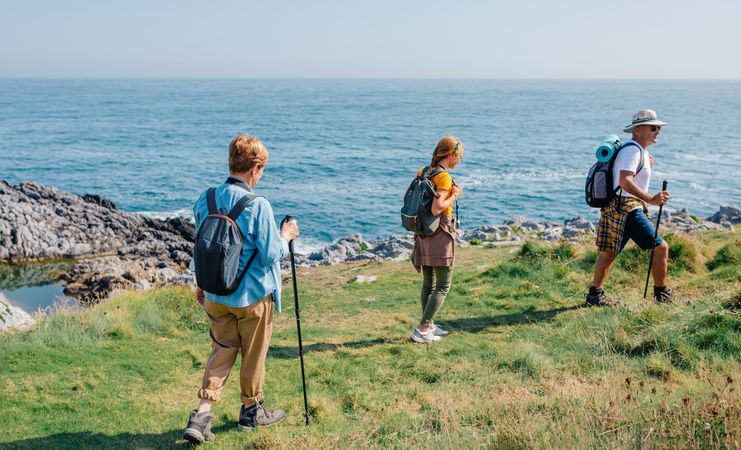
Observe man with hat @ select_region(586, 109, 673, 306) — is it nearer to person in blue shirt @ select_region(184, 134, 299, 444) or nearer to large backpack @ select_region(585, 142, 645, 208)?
large backpack @ select_region(585, 142, 645, 208)

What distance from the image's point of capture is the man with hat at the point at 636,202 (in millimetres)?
7246

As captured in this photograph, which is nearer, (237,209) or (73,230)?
(237,209)

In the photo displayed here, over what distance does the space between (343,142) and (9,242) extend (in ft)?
Result: 135

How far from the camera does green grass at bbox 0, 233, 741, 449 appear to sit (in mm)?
4441

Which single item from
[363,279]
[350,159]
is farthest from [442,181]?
[350,159]

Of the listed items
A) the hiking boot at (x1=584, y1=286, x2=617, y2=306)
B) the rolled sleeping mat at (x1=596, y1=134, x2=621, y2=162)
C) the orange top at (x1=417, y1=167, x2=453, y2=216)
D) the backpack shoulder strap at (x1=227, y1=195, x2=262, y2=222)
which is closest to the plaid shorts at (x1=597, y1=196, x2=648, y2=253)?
the rolled sleeping mat at (x1=596, y1=134, x2=621, y2=162)

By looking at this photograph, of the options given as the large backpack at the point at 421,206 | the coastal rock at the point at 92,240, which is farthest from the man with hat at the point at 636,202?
the coastal rock at the point at 92,240

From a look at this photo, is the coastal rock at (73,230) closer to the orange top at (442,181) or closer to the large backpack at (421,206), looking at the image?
the large backpack at (421,206)

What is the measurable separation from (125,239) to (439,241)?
860 inches

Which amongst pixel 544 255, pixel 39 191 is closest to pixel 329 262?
pixel 544 255

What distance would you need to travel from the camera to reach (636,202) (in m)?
7.50

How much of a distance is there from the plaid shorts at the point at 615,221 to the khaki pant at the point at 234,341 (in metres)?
4.96

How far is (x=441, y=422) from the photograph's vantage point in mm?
4719

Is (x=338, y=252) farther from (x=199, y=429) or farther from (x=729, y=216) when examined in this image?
(x=199, y=429)
